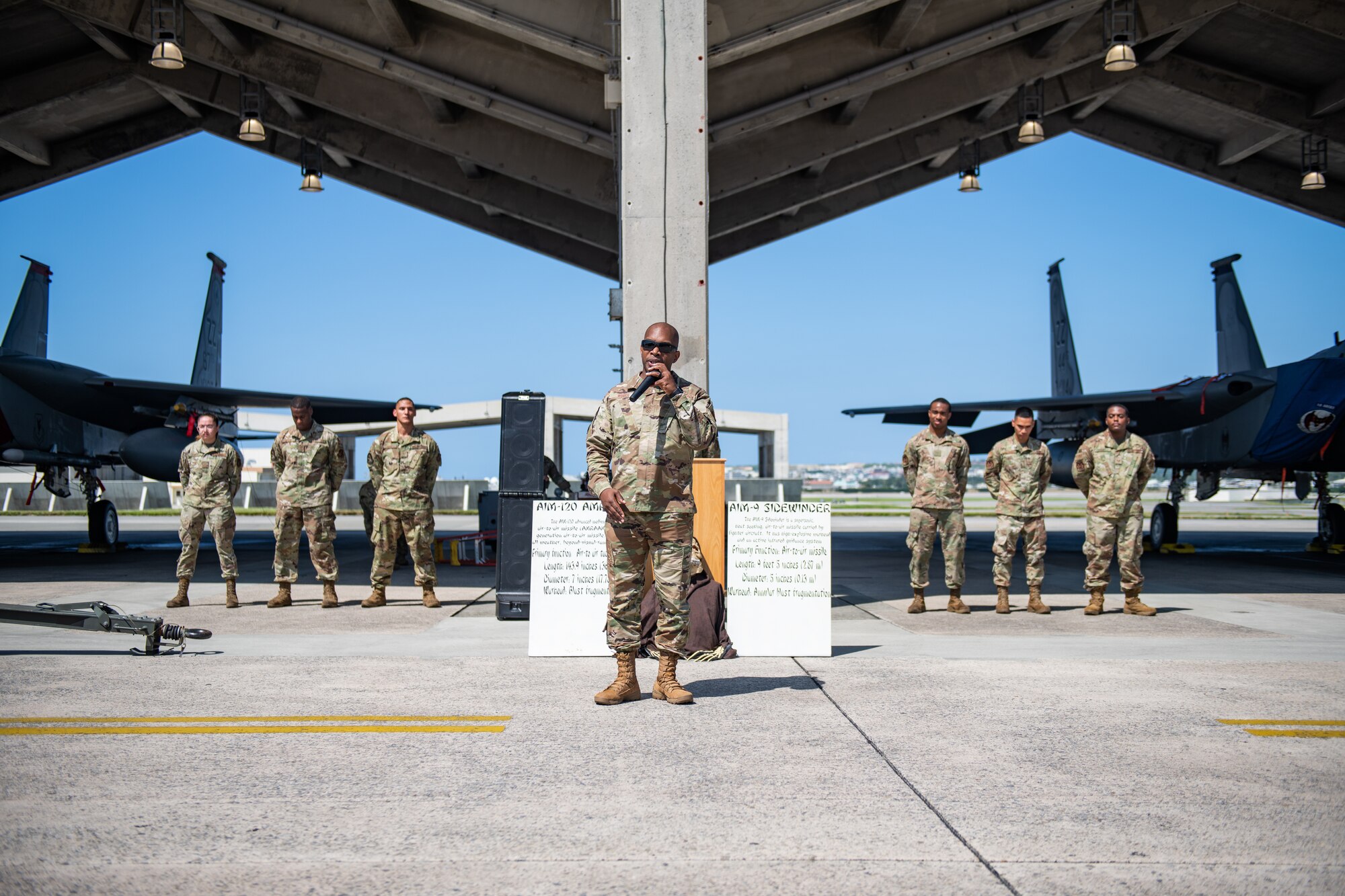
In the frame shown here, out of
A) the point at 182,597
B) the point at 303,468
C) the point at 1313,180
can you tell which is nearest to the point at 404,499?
the point at 303,468

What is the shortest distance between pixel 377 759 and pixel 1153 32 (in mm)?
14197

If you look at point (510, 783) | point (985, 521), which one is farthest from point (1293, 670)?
point (985, 521)

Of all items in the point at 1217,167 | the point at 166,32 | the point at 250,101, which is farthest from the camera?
the point at 1217,167

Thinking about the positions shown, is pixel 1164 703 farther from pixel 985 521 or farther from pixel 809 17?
pixel 985 521

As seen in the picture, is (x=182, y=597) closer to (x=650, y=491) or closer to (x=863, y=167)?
(x=650, y=491)

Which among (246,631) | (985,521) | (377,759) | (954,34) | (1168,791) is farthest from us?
(985,521)

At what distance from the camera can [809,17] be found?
36.3ft

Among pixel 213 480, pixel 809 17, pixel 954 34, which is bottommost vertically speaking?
pixel 213 480

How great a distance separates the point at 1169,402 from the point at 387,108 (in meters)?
14.0

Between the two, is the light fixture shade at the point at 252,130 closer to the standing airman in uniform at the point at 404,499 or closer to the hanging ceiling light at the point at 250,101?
the hanging ceiling light at the point at 250,101

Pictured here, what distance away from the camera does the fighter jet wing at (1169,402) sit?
53.7 feet

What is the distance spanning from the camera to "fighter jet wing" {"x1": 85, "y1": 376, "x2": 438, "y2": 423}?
1733cm

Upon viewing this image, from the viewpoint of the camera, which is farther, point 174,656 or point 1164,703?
point 174,656

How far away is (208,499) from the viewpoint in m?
10.6
